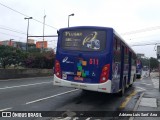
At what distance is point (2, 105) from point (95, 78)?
3788 millimetres

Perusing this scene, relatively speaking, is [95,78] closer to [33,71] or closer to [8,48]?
[33,71]

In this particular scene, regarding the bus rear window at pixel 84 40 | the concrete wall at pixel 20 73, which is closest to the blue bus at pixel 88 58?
the bus rear window at pixel 84 40

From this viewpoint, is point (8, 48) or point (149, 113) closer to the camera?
point (149, 113)

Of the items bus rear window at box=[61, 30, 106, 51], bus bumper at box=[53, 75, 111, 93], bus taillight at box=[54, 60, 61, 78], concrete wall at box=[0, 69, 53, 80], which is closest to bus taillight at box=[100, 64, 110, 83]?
bus bumper at box=[53, 75, 111, 93]

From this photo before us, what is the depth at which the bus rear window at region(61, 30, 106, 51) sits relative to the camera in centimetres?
1279

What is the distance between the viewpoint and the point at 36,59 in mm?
39688

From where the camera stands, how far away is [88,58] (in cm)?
1288

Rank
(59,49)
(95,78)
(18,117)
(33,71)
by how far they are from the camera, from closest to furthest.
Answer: (18,117), (95,78), (59,49), (33,71)

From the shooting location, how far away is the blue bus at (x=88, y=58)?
1251 cm

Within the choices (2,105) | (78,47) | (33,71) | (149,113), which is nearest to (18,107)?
(2,105)

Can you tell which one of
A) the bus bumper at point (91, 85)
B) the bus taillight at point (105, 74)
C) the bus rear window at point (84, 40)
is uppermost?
the bus rear window at point (84, 40)

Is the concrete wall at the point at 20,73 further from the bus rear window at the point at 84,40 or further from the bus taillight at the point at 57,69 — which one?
the bus rear window at the point at 84,40

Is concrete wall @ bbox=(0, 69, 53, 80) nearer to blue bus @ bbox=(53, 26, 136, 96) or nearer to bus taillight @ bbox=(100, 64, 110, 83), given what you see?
blue bus @ bbox=(53, 26, 136, 96)

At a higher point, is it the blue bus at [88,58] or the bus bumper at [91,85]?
the blue bus at [88,58]
